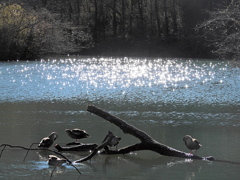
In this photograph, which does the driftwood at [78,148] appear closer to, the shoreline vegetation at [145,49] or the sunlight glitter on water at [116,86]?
the sunlight glitter on water at [116,86]

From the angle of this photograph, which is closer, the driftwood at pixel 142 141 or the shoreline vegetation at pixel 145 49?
the driftwood at pixel 142 141

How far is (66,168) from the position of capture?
7.86 m

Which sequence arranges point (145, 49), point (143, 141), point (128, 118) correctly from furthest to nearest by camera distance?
point (145, 49), point (128, 118), point (143, 141)

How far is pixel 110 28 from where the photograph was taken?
62.6m

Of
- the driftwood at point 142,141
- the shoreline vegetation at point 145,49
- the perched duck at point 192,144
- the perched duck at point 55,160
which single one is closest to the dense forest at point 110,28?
the shoreline vegetation at point 145,49

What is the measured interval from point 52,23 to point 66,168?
1499 inches

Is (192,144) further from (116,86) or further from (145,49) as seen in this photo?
(145,49)

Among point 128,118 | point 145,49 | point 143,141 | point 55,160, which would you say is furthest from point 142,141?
point 145,49

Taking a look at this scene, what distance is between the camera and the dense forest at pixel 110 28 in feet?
137

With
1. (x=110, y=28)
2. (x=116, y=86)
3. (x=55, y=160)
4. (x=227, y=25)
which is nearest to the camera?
(x=55, y=160)

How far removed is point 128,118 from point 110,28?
50.0 m

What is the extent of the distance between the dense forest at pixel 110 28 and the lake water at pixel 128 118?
1596cm

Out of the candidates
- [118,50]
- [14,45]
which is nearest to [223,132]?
[14,45]

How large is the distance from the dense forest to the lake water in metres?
16.0
